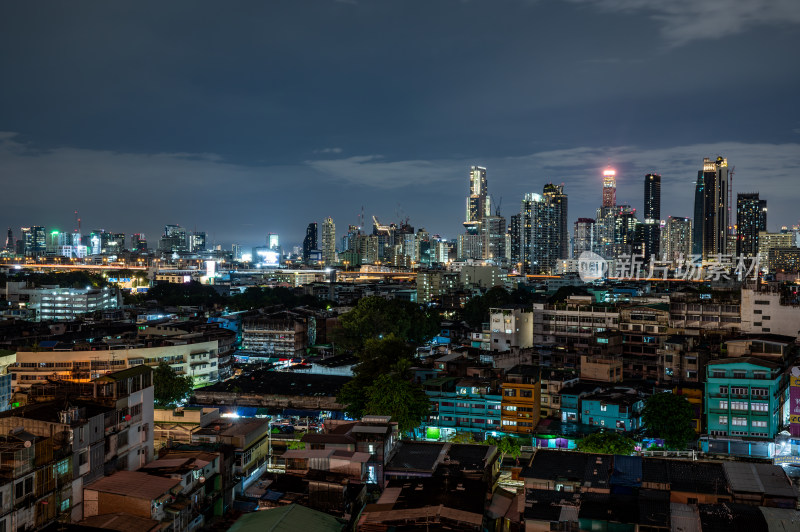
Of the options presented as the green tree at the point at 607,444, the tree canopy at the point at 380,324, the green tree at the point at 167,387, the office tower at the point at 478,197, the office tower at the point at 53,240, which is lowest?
the green tree at the point at 607,444

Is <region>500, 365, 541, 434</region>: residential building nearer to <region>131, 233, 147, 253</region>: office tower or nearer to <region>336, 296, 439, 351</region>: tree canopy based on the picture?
<region>336, 296, 439, 351</region>: tree canopy

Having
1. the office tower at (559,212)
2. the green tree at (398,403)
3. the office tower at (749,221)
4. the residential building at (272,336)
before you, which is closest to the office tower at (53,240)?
the office tower at (559,212)

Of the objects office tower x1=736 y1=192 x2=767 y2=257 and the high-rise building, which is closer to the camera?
office tower x1=736 y1=192 x2=767 y2=257

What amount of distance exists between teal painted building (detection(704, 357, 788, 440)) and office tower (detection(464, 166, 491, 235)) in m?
128

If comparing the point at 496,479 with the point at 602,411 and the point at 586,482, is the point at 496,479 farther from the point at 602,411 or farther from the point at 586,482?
the point at 602,411

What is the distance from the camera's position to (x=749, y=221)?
345 ft

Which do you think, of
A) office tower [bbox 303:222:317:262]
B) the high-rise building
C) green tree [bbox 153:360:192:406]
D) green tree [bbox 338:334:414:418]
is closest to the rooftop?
green tree [bbox 338:334:414:418]

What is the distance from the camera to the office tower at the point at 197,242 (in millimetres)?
163500

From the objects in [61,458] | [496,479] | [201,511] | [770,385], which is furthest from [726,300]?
[61,458]

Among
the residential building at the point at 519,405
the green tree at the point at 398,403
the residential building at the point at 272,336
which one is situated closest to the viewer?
the green tree at the point at 398,403

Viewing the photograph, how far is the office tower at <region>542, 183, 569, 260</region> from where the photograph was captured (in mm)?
115062

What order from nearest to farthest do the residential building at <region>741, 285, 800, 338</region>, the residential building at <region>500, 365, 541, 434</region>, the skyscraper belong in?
the residential building at <region>500, 365, 541, 434</region>, the residential building at <region>741, 285, 800, 338</region>, the skyscraper

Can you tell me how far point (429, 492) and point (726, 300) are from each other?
64.7 feet

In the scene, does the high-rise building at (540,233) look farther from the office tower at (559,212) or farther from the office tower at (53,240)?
the office tower at (53,240)
